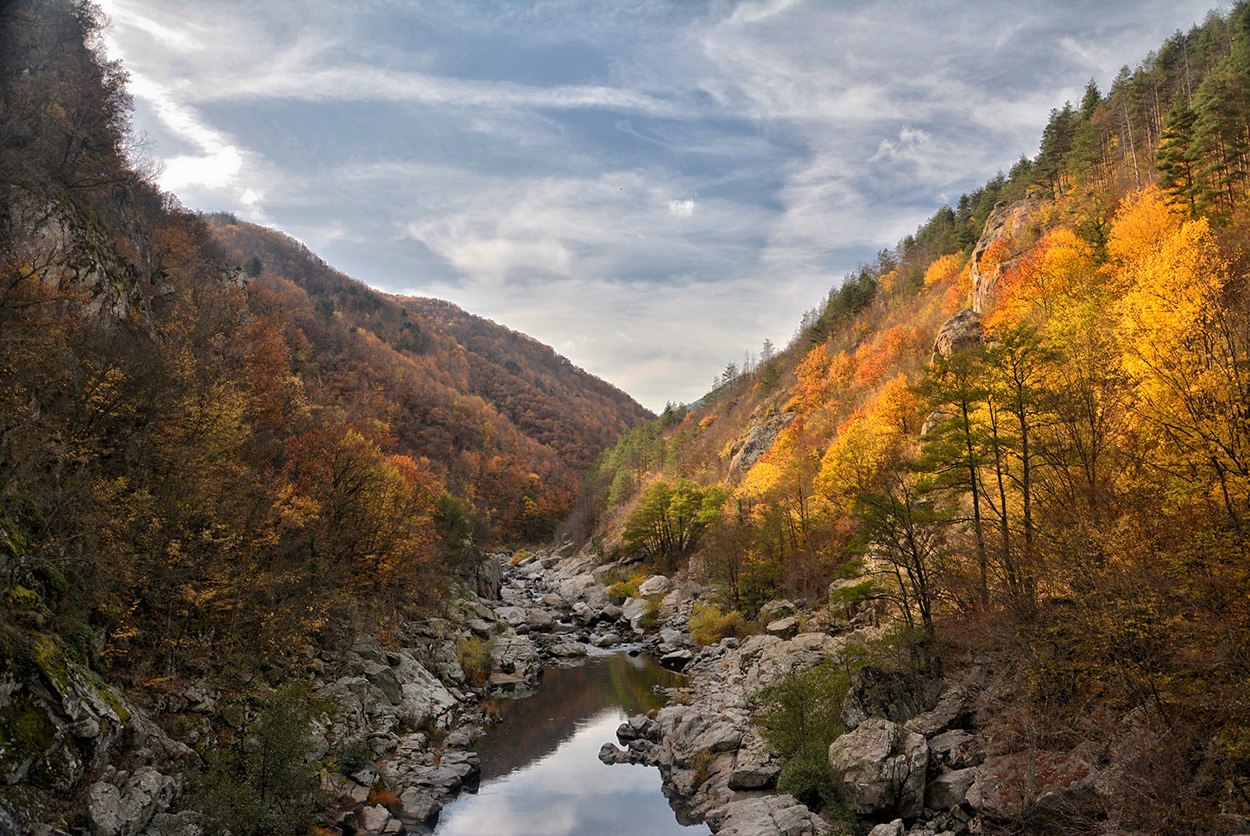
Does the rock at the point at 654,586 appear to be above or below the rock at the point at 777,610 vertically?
below

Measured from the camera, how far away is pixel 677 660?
135ft

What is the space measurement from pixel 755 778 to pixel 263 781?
596 inches

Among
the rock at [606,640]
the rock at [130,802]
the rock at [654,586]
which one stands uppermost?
the rock at [130,802]

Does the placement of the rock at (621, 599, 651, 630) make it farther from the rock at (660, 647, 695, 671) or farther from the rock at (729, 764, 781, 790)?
the rock at (729, 764, 781, 790)

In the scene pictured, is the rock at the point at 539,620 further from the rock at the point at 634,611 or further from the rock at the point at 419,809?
the rock at the point at 419,809

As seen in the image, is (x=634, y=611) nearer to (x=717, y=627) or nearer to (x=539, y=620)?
(x=539, y=620)

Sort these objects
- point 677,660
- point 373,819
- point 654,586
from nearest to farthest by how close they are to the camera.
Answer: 1. point 373,819
2. point 677,660
3. point 654,586

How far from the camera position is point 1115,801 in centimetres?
1266

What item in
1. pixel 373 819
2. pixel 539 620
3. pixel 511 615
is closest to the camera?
pixel 373 819

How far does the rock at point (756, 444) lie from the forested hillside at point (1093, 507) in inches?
1069

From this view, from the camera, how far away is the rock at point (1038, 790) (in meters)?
13.4

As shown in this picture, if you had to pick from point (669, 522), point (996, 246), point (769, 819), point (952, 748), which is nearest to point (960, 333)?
point (996, 246)

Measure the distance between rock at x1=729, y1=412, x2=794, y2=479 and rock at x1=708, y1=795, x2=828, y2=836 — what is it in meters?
65.8

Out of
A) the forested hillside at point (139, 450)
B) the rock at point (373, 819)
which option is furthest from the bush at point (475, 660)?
the rock at point (373, 819)
